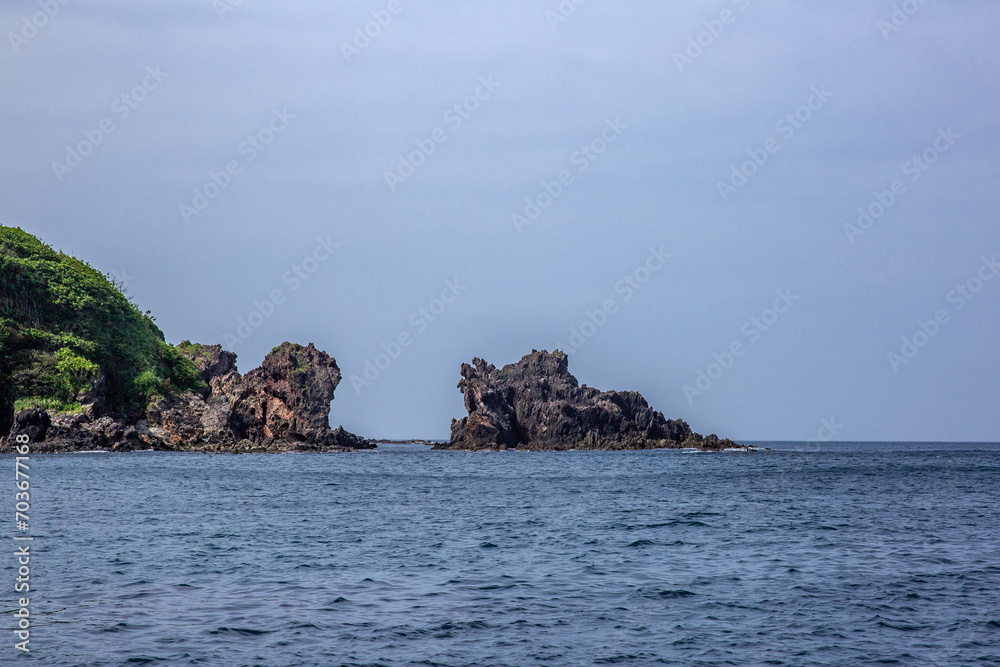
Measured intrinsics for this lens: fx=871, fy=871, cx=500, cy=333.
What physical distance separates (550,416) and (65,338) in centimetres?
8410

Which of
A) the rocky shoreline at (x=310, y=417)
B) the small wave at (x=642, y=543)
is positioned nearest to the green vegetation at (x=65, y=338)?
the rocky shoreline at (x=310, y=417)


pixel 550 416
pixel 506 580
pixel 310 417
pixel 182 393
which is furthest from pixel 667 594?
pixel 550 416

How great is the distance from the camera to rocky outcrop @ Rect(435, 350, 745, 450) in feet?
501

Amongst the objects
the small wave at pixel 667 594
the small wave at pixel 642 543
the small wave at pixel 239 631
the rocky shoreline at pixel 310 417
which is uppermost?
the rocky shoreline at pixel 310 417

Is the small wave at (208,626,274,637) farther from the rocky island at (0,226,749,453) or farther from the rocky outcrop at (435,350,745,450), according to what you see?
the rocky outcrop at (435,350,745,450)

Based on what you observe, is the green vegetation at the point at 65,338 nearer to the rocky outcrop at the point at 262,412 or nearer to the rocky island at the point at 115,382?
the rocky island at the point at 115,382

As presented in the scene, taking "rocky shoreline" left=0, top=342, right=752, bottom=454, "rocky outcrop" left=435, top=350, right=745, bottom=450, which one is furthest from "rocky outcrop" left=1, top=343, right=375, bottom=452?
"rocky outcrop" left=435, top=350, right=745, bottom=450

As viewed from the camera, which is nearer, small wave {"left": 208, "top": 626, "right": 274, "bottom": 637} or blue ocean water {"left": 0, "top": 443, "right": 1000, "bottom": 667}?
blue ocean water {"left": 0, "top": 443, "right": 1000, "bottom": 667}

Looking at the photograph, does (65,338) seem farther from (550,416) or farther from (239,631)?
(239,631)

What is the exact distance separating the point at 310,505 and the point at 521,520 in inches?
508

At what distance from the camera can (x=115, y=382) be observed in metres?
116

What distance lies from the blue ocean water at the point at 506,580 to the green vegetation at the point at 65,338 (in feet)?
180

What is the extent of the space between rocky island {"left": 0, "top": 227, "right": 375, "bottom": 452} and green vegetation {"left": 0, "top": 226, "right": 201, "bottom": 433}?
0.13m

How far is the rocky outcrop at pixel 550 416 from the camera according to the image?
152750 mm
